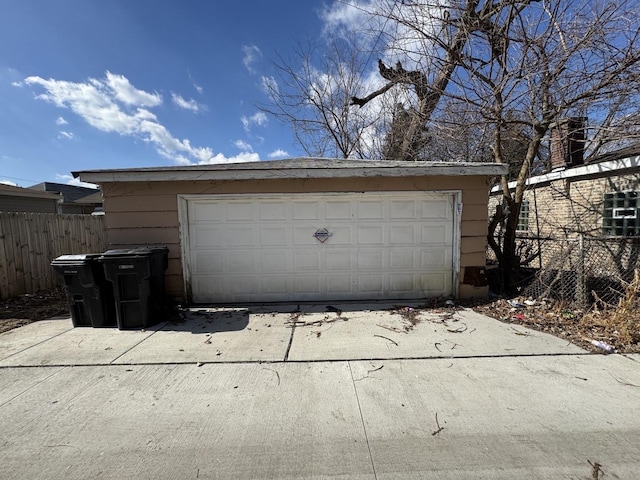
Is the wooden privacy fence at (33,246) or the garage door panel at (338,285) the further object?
the wooden privacy fence at (33,246)

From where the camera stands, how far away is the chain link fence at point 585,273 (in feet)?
15.8

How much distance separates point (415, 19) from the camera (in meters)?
6.17

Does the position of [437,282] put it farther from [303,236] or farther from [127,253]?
[127,253]

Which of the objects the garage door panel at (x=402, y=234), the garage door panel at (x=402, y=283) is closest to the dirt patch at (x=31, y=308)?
the garage door panel at (x=402, y=283)

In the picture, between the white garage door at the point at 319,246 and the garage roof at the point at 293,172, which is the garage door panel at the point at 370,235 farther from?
the garage roof at the point at 293,172

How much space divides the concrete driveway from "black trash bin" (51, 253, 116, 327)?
0.45 m

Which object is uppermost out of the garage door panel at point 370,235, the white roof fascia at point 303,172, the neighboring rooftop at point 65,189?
the neighboring rooftop at point 65,189

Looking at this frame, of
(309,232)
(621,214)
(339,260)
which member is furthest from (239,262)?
(621,214)

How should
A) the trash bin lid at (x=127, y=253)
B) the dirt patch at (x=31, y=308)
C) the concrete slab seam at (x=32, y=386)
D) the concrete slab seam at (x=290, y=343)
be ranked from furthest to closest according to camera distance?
the dirt patch at (x=31, y=308), the trash bin lid at (x=127, y=253), the concrete slab seam at (x=290, y=343), the concrete slab seam at (x=32, y=386)

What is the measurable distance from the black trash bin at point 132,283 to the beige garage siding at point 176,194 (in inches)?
38.1

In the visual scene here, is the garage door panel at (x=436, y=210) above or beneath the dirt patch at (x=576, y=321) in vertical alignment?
above

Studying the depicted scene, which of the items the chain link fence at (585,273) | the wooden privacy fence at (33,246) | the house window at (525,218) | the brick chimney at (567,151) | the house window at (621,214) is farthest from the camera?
the house window at (525,218)

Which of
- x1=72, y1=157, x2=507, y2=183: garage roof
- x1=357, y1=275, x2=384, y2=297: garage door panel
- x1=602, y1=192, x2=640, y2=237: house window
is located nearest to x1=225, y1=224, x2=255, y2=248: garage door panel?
x1=72, y1=157, x2=507, y2=183: garage roof

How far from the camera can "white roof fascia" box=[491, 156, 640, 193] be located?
6641 millimetres
